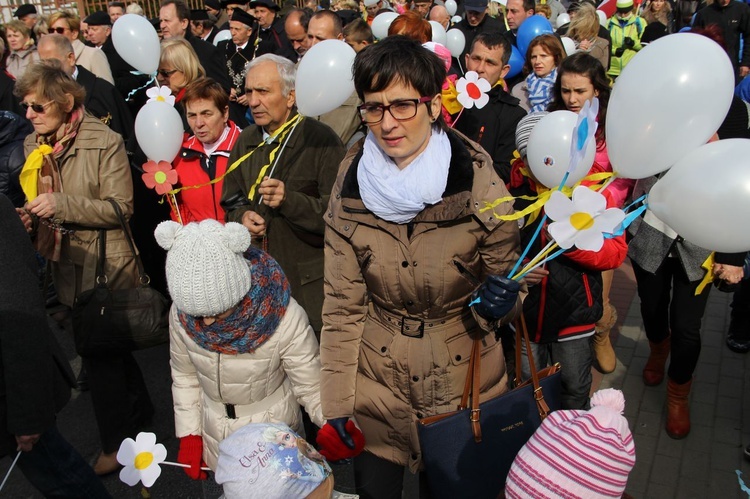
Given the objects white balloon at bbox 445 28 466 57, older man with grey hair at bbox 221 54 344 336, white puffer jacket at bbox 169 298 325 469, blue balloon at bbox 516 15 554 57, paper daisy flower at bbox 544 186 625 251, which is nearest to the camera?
paper daisy flower at bbox 544 186 625 251

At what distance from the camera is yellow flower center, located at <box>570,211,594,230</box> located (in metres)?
1.78

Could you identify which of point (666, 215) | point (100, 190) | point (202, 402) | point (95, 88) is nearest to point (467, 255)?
point (666, 215)

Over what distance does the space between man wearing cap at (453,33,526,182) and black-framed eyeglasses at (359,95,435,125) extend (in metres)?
2.01

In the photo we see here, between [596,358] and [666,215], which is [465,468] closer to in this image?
[666,215]

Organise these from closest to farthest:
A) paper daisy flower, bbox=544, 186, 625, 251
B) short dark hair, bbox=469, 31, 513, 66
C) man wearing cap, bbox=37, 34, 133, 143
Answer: paper daisy flower, bbox=544, 186, 625, 251 → short dark hair, bbox=469, 31, 513, 66 → man wearing cap, bbox=37, 34, 133, 143

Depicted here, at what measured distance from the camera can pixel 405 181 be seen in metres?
2.12

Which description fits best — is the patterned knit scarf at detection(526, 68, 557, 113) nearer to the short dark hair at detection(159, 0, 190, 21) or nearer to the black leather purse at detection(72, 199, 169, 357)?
the black leather purse at detection(72, 199, 169, 357)

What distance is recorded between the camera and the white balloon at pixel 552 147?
259 centimetres

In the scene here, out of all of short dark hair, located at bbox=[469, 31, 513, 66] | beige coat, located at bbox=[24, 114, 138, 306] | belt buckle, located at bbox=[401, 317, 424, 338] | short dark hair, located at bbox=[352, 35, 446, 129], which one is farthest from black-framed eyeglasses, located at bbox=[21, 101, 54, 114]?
short dark hair, located at bbox=[469, 31, 513, 66]

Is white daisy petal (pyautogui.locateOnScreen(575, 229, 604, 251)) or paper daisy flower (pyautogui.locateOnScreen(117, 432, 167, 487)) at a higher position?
white daisy petal (pyautogui.locateOnScreen(575, 229, 604, 251))

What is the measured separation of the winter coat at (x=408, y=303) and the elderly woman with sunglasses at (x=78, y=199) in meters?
1.64

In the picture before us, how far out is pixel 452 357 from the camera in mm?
2318

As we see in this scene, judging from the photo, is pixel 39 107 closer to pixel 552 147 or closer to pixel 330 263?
pixel 330 263

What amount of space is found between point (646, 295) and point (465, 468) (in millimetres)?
1947
